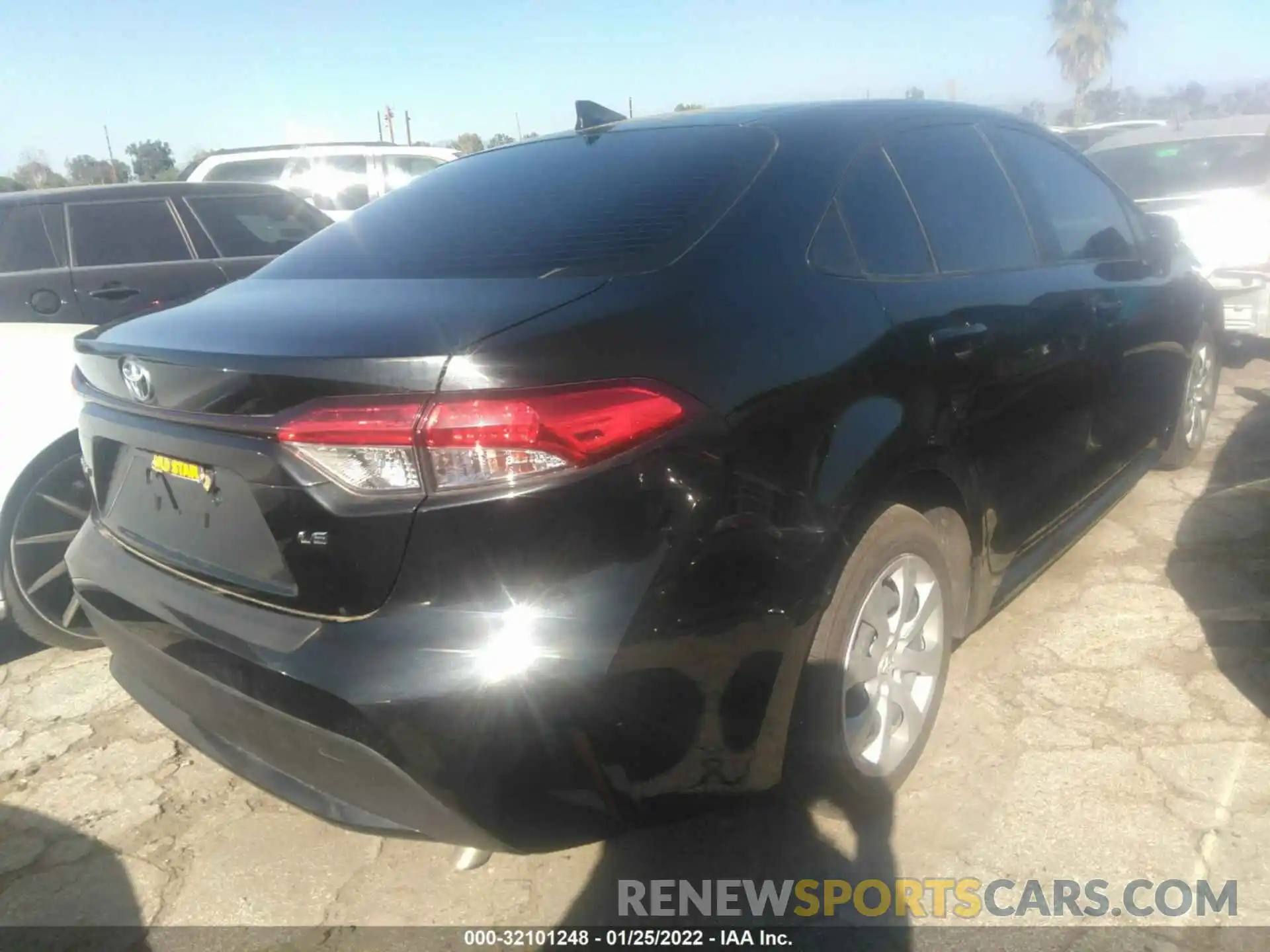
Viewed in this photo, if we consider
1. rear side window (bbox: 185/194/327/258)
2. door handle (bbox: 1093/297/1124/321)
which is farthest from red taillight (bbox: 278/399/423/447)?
rear side window (bbox: 185/194/327/258)

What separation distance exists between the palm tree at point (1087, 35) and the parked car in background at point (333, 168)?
56739 millimetres

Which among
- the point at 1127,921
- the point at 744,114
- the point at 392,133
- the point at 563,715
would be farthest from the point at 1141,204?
the point at 392,133

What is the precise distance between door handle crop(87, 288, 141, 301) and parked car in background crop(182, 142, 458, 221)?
21.8 feet

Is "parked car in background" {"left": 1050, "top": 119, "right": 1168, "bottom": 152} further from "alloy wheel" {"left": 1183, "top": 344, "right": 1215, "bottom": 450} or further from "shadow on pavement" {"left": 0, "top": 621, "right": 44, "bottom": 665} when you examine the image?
"shadow on pavement" {"left": 0, "top": 621, "right": 44, "bottom": 665}

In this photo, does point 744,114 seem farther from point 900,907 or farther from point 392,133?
point 392,133

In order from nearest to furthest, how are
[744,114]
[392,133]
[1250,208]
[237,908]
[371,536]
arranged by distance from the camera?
[371,536]
[237,908]
[744,114]
[1250,208]
[392,133]

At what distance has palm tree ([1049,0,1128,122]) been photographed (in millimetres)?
57906

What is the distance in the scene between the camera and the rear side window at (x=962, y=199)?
8.48 feet

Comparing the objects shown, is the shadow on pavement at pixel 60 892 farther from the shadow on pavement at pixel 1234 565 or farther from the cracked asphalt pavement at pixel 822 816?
the shadow on pavement at pixel 1234 565

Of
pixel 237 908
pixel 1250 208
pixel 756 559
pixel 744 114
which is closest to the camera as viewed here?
pixel 756 559

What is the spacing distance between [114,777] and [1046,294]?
117 inches

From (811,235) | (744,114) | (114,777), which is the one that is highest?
(744,114)

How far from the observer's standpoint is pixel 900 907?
2152 millimetres

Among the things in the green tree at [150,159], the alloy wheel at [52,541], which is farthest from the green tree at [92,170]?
the alloy wheel at [52,541]
